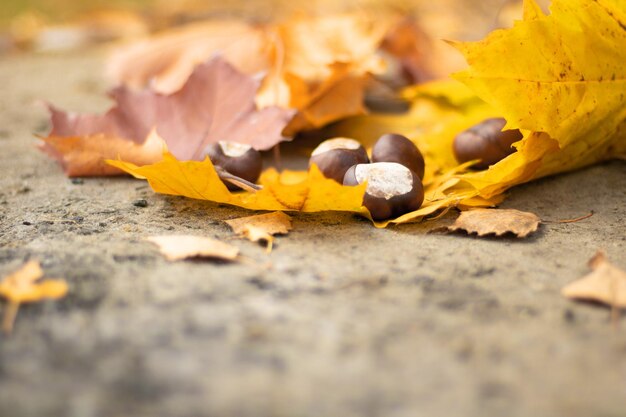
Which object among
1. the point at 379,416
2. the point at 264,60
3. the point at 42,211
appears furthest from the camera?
the point at 264,60

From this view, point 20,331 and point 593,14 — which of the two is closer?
point 20,331

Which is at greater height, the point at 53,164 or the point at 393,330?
the point at 393,330

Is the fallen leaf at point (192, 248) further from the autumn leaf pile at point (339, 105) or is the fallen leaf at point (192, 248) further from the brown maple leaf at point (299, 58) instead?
the brown maple leaf at point (299, 58)

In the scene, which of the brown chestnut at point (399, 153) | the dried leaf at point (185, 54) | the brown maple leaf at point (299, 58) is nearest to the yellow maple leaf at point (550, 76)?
the brown chestnut at point (399, 153)

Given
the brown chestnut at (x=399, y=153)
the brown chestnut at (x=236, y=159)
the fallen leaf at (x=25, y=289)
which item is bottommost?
the brown chestnut at (x=236, y=159)

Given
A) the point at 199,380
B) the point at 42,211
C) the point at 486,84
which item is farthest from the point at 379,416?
the point at 42,211

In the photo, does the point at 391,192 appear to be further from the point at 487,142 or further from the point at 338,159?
the point at 487,142

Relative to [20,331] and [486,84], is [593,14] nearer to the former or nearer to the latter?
[486,84]

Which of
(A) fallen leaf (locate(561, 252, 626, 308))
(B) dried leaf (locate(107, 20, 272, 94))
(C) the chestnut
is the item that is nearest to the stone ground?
(A) fallen leaf (locate(561, 252, 626, 308))
